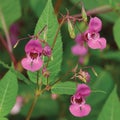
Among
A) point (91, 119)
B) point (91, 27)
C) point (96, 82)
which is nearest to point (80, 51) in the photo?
point (96, 82)

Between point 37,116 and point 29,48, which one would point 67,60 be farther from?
point 29,48

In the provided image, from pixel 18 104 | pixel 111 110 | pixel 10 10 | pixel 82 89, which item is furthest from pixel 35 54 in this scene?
pixel 18 104

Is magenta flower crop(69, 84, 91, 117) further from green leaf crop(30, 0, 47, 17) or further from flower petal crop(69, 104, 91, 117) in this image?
green leaf crop(30, 0, 47, 17)

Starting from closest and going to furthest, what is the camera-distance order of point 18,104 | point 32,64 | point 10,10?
point 32,64, point 10,10, point 18,104

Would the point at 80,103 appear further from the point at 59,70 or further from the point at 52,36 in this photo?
the point at 52,36

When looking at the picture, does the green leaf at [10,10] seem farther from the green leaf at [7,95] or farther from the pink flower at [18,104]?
the green leaf at [7,95]

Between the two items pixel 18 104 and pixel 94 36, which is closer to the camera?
pixel 94 36

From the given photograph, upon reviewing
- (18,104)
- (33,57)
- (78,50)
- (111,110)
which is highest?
(33,57)

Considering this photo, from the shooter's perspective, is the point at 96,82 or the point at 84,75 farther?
the point at 96,82
